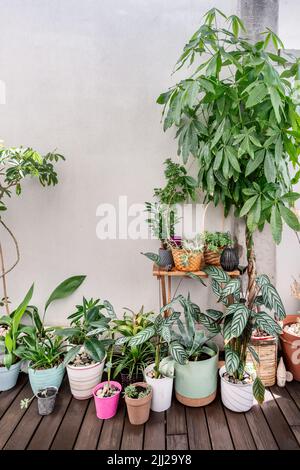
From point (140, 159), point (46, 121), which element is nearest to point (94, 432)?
point (140, 159)

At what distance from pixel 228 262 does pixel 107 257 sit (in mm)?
959

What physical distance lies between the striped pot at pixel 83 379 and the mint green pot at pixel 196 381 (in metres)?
0.54

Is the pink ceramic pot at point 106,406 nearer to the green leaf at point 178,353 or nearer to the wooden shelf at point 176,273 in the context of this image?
the green leaf at point 178,353

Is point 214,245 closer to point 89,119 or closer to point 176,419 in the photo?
point 176,419

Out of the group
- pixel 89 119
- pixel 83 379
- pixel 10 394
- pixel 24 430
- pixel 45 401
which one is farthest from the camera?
pixel 89 119

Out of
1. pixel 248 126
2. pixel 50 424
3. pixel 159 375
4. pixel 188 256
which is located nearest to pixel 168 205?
pixel 188 256

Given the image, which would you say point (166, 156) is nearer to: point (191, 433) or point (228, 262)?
point (228, 262)

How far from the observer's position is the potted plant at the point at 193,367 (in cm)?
162

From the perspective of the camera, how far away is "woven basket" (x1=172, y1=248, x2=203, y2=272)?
1751 mm

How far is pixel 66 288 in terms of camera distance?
2.16 m

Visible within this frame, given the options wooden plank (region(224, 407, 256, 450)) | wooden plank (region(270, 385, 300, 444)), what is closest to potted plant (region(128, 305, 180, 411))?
wooden plank (region(224, 407, 256, 450))

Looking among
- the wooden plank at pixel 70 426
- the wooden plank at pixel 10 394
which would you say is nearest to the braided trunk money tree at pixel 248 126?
the wooden plank at pixel 70 426

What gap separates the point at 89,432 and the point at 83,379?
0.31 m

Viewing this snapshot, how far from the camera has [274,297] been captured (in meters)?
1.50
